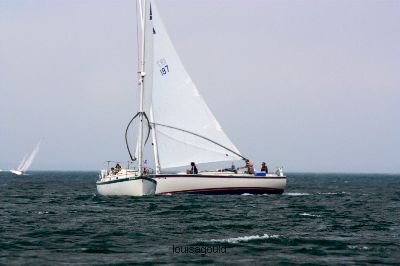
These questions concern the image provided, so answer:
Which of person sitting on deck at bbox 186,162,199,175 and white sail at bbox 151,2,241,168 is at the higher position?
white sail at bbox 151,2,241,168

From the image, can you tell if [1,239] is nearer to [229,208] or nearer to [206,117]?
[229,208]

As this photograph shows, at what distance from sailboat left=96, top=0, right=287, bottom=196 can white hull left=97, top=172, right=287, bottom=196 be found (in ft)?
0.24

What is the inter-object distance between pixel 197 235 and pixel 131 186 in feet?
82.2

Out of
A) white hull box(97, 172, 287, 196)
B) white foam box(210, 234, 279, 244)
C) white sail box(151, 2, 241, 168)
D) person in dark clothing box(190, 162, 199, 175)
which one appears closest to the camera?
white foam box(210, 234, 279, 244)

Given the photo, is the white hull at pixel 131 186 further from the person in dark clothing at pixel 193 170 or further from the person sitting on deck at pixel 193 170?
the person in dark clothing at pixel 193 170

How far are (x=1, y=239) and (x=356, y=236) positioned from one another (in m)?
13.9

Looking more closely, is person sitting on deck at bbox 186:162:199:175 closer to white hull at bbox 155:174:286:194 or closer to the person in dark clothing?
the person in dark clothing

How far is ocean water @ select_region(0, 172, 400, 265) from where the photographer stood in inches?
985

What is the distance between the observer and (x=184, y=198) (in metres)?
54.9

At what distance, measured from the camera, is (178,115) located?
60156mm

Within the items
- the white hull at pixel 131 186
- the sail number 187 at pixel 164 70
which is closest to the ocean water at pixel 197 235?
the white hull at pixel 131 186

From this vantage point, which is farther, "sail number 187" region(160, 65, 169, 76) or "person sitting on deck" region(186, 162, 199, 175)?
"sail number 187" region(160, 65, 169, 76)

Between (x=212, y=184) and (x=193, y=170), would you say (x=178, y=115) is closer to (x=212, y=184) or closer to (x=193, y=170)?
(x=193, y=170)

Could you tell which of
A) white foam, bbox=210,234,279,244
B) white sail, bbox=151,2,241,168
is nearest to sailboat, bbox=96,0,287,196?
white sail, bbox=151,2,241,168
